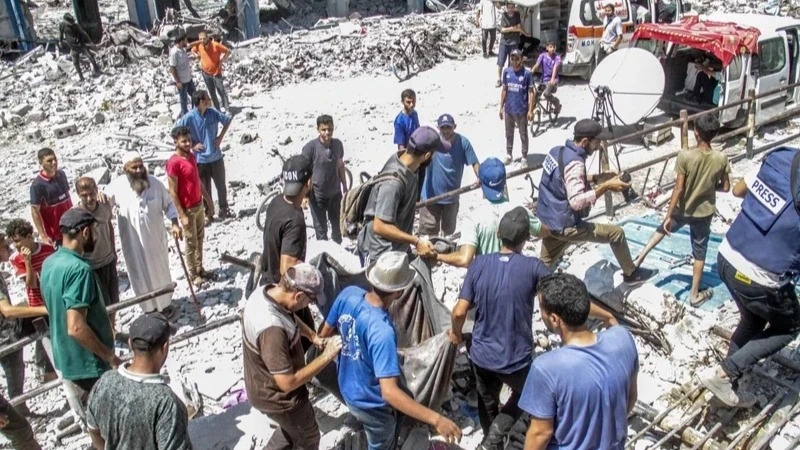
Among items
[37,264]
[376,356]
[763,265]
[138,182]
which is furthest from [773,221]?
[37,264]

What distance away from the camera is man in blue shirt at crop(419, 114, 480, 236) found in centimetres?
747

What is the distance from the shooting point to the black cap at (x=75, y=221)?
439cm

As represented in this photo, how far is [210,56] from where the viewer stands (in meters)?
13.8

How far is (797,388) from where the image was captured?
206 inches

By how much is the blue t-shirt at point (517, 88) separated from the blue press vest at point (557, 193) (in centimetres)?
479

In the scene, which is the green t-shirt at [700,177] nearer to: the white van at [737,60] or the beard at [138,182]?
the beard at [138,182]

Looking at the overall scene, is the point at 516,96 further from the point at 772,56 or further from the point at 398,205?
the point at 398,205

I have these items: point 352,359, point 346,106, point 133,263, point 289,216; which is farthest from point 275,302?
point 346,106

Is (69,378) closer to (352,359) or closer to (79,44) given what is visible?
(352,359)

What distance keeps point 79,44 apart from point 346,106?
24.8 ft

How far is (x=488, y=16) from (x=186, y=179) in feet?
36.0

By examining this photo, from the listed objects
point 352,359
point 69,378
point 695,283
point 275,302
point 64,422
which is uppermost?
point 275,302

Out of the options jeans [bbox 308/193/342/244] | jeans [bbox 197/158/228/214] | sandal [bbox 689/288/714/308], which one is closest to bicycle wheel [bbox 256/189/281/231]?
jeans [bbox 308/193/342/244]

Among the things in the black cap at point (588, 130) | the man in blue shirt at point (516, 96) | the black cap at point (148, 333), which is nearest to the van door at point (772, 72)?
the man in blue shirt at point (516, 96)
